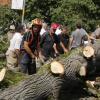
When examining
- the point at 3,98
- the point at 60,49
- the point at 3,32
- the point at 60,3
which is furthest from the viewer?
the point at 60,3

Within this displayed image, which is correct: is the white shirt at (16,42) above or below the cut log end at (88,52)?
below

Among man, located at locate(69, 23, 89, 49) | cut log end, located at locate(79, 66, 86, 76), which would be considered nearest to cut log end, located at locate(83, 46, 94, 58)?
cut log end, located at locate(79, 66, 86, 76)

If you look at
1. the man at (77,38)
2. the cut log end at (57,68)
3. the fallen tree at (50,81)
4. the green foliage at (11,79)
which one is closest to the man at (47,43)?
the man at (77,38)

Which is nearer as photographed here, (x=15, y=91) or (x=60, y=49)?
(x=15, y=91)

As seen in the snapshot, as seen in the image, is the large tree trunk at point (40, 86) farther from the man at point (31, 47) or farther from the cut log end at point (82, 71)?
the man at point (31, 47)

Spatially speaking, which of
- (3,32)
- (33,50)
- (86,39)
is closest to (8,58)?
(33,50)

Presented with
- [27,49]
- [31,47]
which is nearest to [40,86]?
[27,49]

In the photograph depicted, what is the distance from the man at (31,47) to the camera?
11516mm

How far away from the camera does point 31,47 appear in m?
11.8

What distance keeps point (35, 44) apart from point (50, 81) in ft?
6.33

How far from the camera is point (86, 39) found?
1691 centimetres

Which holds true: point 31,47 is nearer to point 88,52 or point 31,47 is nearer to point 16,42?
A: point 88,52

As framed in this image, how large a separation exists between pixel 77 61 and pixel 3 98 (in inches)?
71.7

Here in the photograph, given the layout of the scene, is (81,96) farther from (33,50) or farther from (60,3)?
(60,3)
